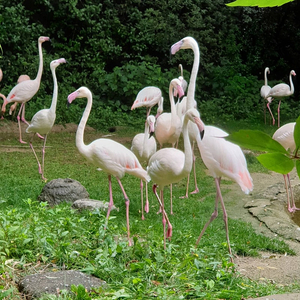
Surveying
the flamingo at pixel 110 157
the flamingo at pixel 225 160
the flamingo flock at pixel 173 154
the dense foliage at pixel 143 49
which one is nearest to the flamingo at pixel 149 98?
the flamingo flock at pixel 173 154

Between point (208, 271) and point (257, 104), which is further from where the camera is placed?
point (257, 104)

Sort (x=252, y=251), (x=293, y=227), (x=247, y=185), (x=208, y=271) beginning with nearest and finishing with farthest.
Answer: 1. (x=208, y=271)
2. (x=247, y=185)
3. (x=252, y=251)
4. (x=293, y=227)

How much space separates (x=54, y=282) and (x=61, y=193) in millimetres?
2875

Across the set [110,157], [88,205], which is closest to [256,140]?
[110,157]

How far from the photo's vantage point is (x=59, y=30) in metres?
12.6

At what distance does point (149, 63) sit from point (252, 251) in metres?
8.59

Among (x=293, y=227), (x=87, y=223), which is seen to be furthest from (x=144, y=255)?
(x=293, y=227)

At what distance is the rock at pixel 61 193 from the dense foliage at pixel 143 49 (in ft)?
16.7

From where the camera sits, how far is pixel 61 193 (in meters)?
5.60

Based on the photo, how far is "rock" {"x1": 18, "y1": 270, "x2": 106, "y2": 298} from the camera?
269cm

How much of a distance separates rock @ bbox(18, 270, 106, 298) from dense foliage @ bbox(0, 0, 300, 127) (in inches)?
311

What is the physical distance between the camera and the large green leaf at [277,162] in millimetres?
398

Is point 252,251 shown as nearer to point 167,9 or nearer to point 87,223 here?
point 87,223

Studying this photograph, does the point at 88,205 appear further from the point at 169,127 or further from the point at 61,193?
the point at 169,127
